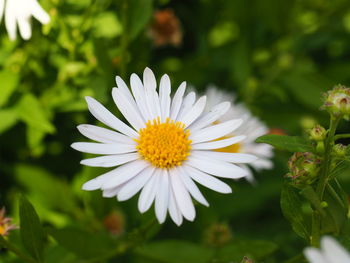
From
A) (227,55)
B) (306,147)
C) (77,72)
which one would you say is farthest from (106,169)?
(227,55)

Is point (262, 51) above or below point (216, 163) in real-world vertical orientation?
above

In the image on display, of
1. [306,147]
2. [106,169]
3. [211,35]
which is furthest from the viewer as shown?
[211,35]

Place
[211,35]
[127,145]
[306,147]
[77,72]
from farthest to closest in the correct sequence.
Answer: [211,35] → [77,72] → [127,145] → [306,147]

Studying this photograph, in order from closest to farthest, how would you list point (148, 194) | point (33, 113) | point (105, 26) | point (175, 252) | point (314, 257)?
point (314, 257), point (148, 194), point (33, 113), point (175, 252), point (105, 26)

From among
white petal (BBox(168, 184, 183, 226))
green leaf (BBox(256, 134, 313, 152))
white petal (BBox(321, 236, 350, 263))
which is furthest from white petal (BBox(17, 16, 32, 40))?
white petal (BBox(321, 236, 350, 263))

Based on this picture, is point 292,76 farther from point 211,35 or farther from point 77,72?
point 77,72

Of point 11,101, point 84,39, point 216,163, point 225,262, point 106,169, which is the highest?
point 84,39

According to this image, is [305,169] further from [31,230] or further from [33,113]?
[33,113]

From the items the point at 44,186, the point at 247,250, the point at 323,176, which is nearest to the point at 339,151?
the point at 323,176
